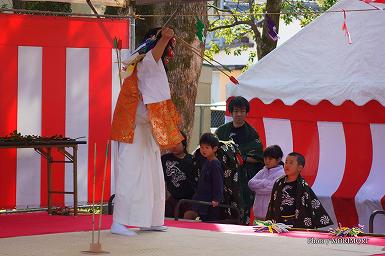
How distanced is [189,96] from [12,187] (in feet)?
8.65

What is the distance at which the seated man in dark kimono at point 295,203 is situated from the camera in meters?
6.90

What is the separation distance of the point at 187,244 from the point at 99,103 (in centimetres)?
272

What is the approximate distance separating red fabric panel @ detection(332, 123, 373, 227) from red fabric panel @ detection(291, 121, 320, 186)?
339mm

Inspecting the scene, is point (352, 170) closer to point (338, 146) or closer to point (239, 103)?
point (338, 146)

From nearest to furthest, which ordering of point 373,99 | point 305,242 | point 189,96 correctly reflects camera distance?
1. point 305,242
2. point 373,99
3. point 189,96

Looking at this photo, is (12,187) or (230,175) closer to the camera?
(230,175)

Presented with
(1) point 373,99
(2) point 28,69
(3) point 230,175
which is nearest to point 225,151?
(3) point 230,175

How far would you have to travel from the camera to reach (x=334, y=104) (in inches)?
324

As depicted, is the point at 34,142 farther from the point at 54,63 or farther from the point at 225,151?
the point at 225,151

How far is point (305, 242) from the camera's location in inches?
240

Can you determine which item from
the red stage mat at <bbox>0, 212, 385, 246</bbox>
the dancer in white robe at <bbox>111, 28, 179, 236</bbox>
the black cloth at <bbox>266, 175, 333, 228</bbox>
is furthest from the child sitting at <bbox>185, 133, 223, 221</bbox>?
the dancer in white robe at <bbox>111, 28, 179, 236</bbox>

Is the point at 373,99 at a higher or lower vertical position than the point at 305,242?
higher

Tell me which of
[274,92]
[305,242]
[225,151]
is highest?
[274,92]

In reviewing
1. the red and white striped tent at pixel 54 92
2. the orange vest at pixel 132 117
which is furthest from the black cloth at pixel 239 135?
the orange vest at pixel 132 117
